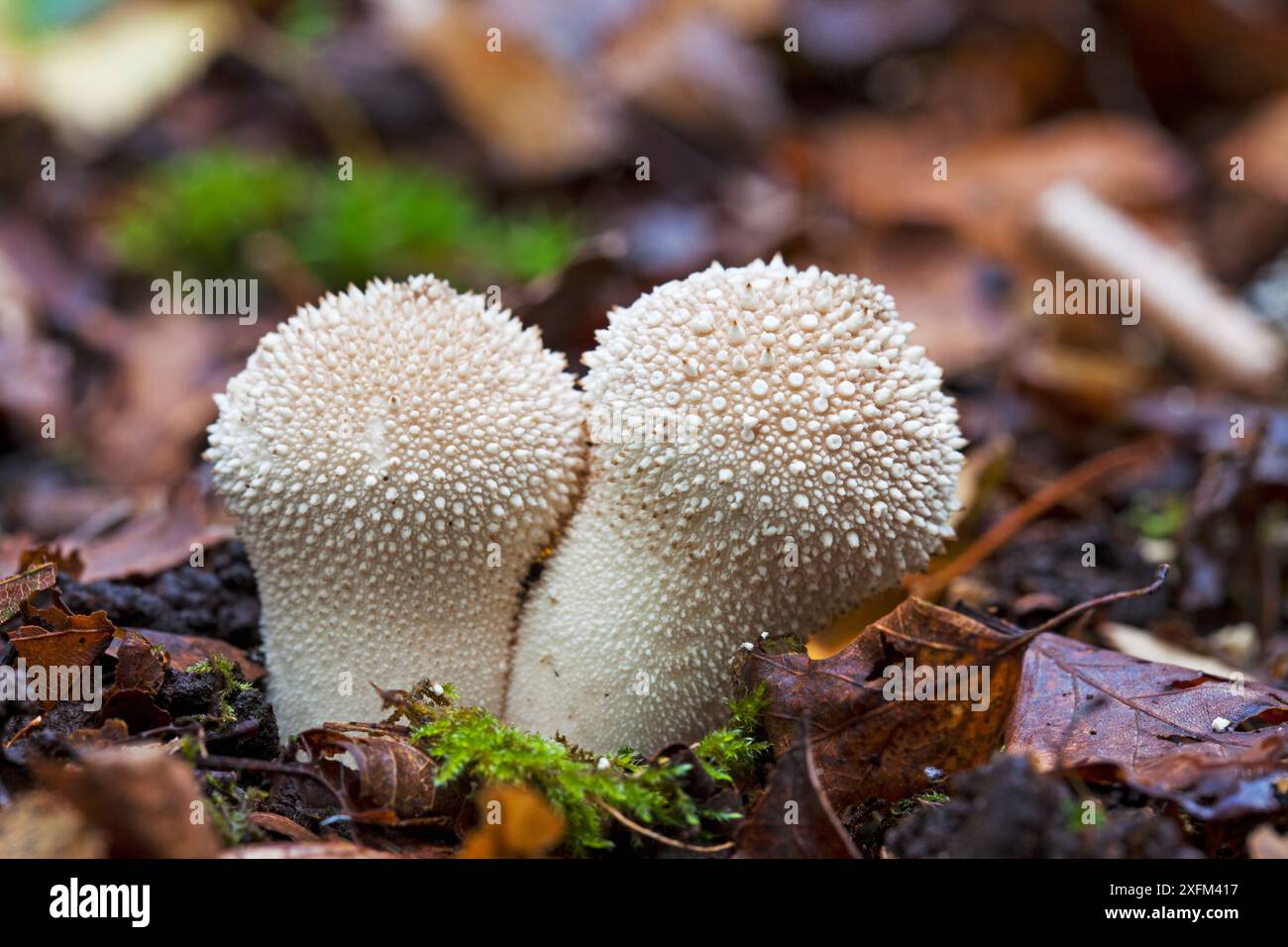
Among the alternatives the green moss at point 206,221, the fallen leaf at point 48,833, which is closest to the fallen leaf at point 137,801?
the fallen leaf at point 48,833

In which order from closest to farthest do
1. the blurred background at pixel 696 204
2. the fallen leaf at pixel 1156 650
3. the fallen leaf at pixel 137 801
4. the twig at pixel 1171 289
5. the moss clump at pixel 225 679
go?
the fallen leaf at pixel 137 801
the moss clump at pixel 225 679
the fallen leaf at pixel 1156 650
the blurred background at pixel 696 204
the twig at pixel 1171 289

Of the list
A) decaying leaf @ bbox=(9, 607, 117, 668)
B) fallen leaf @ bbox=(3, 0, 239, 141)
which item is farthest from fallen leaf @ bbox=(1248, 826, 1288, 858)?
fallen leaf @ bbox=(3, 0, 239, 141)

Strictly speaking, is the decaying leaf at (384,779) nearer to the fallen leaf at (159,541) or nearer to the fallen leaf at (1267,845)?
the fallen leaf at (159,541)

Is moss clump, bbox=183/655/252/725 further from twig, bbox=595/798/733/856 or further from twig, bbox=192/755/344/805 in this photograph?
twig, bbox=595/798/733/856

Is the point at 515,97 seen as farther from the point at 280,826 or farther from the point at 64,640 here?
the point at 280,826

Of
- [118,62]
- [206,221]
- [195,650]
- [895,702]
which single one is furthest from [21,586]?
[118,62]
